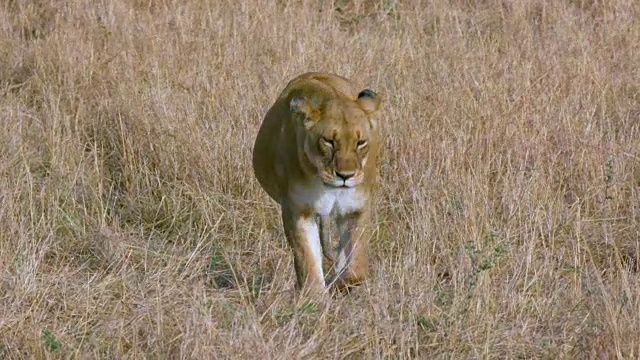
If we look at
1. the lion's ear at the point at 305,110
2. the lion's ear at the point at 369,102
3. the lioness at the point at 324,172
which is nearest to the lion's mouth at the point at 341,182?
the lioness at the point at 324,172

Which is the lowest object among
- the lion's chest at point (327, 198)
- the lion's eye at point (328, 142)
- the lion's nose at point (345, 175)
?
the lion's chest at point (327, 198)

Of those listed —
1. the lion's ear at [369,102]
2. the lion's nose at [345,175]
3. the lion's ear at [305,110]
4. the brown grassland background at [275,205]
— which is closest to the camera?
the brown grassland background at [275,205]

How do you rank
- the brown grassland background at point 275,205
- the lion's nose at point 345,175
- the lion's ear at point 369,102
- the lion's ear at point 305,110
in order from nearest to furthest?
the brown grassland background at point 275,205
the lion's nose at point 345,175
the lion's ear at point 305,110
the lion's ear at point 369,102

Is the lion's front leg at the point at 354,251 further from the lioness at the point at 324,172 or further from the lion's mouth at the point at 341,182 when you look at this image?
the lion's mouth at the point at 341,182

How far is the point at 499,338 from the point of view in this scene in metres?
4.10

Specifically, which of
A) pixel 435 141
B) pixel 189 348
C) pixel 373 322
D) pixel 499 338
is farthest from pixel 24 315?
pixel 435 141

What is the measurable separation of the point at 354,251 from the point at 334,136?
1.58ft

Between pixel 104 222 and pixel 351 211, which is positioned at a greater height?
pixel 351 211

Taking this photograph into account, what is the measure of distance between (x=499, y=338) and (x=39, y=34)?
15.0ft

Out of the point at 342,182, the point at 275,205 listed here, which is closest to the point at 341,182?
the point at 342,182

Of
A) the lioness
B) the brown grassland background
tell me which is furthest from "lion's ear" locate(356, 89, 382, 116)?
the brown grassland background

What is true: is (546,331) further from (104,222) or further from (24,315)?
(104,222)

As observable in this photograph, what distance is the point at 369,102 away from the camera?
15.0ft

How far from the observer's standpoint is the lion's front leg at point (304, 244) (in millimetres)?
4520
